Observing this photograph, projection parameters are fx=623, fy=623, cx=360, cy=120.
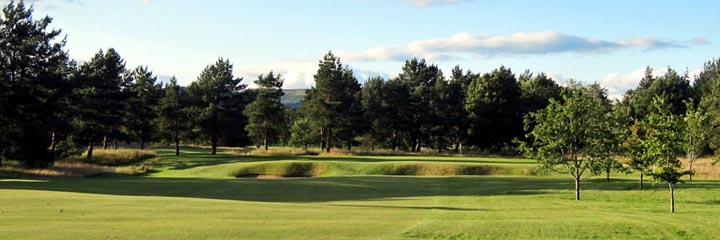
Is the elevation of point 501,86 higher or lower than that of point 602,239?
higher

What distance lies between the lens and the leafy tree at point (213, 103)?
78562 millimetres

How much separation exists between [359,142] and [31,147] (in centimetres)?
5706

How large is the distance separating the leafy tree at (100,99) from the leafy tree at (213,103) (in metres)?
9.58

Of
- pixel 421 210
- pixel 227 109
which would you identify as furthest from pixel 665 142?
pixel 227 109

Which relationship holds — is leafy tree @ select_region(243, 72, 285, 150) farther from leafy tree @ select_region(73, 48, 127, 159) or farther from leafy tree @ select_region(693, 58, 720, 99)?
leafy tree @ select_region(693, 58, 720, 99)

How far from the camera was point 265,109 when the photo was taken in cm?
8225


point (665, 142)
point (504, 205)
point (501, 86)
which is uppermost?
point (501, 86)

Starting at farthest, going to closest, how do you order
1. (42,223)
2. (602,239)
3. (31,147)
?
(31,147)
(602,239)
(42,223)

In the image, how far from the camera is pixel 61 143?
215 ft

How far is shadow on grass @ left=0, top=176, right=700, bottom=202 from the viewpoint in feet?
109

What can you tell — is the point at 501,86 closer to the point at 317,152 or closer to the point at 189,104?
the point at 317,152

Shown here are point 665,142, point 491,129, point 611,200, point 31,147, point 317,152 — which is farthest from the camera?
point 491,129

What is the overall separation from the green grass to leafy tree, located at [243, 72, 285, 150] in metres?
42.9

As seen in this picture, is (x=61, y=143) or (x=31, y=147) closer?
(x=31, y=147)
